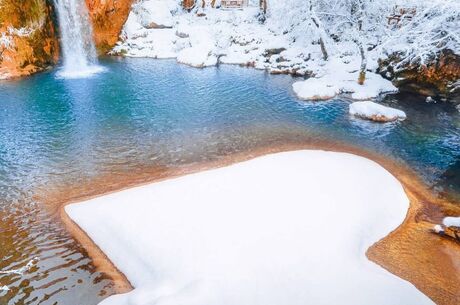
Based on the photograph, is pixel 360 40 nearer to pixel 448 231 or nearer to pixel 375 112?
pixel 375 112

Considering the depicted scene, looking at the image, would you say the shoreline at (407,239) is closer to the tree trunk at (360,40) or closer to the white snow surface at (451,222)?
the white snow surface at (451,222)

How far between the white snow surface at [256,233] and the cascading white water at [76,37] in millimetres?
20039

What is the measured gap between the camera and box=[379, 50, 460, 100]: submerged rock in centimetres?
2289

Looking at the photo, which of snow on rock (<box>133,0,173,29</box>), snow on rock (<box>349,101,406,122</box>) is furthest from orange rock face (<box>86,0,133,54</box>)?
snow on rock (<box>349,101,406,122</box>)

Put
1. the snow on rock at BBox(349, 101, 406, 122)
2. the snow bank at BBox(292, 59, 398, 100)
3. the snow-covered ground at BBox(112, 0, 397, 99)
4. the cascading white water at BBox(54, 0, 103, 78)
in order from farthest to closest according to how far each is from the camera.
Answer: the cascading white water at BBox(54, 0, 103, 78) → the snow-covered ground at BBox(112, 0, 397, 99) → the snow bank at BBox(292, 59, 398, 100) → the snow on rock at BBox(349, 101, 406, 122)

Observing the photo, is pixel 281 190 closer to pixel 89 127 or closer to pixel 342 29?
pixel 89 127

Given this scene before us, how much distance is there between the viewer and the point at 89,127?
61.8 ft

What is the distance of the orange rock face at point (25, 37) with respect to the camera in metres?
25.4

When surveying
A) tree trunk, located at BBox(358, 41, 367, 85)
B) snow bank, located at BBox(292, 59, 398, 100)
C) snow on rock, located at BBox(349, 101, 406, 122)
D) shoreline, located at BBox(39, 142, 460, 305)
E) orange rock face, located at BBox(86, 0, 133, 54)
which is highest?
orange rock face, located at BBox(86, 0, 133, 54)

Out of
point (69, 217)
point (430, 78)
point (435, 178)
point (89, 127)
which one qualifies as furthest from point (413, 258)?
point (430, 78)

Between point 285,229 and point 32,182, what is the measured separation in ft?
33.9

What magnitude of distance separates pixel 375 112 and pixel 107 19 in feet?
85.1

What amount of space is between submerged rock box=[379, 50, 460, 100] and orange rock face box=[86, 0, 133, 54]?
81.3 ft

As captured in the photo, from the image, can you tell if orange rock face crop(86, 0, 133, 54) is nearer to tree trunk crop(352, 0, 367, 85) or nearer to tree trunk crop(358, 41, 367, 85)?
tree trunk crop(352, 0, 367, 85)
